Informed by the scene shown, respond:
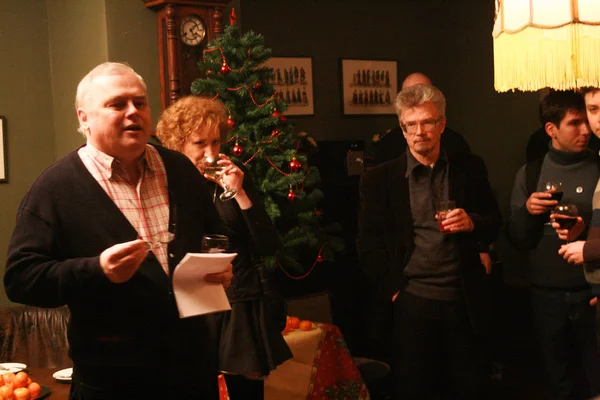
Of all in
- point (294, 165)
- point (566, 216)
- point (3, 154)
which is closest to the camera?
point (566, 216)

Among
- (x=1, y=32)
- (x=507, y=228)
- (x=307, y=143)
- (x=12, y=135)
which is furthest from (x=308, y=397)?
(x=1, y=32)

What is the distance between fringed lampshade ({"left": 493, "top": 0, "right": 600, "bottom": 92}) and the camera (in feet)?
6.54

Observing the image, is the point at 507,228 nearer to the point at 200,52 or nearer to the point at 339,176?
the point at 200,52

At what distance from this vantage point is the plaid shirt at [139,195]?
2.23 metres

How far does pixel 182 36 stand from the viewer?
4562 millimetres

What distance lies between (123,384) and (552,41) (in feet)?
4.98

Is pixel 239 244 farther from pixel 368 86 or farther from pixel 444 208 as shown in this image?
pixel 368 86

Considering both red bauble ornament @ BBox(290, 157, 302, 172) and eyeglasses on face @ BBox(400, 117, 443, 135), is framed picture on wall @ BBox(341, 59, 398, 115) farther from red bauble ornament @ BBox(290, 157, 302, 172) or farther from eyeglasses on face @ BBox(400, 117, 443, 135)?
eyeglasses on face @ BBox(400, 117, 443, 135)

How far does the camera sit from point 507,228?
3680 mm

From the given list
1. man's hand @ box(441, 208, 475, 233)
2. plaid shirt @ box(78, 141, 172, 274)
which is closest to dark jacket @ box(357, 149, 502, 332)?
man's hand @ box(441, 208, 475, 233)

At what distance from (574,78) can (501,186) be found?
18.1 ft

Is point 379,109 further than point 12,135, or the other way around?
point 379,109

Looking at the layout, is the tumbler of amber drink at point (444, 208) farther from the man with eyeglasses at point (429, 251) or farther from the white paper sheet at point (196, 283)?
the white paper sheet at point (196, 283)

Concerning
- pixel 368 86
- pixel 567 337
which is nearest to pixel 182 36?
pixel 567 337
